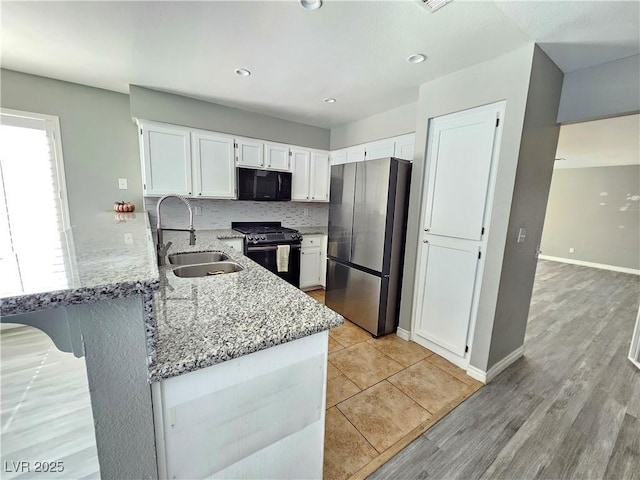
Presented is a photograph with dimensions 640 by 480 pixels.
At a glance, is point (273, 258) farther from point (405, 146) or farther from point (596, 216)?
point (596, 216)

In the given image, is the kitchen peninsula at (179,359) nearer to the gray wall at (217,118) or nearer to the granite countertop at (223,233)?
the granite countertop at (223,233)

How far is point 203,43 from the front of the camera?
1872 millimetres

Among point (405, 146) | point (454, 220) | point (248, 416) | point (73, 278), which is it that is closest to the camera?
point (73, 278)

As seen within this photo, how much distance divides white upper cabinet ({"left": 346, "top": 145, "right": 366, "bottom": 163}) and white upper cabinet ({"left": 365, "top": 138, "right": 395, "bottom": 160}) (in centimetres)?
8

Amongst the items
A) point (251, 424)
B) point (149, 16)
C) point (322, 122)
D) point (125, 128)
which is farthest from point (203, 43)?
point (251, 424)

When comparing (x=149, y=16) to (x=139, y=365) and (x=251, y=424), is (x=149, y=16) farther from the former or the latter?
A: (x=251, y=424)

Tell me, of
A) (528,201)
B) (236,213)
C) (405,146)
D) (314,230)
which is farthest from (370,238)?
(236,213)

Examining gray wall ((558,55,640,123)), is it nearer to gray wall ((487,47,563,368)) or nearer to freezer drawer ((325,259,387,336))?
gray wall ((487,47,563,368))

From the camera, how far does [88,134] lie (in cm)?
284

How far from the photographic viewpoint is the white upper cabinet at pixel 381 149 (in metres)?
3.18

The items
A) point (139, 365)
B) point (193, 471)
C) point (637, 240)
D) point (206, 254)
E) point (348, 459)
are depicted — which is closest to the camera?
point (139, 365)

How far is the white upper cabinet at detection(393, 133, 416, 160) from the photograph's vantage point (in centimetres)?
292

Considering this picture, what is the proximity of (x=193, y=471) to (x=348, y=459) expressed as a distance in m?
0.96

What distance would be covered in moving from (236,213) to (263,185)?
Result: 0.62 metres
